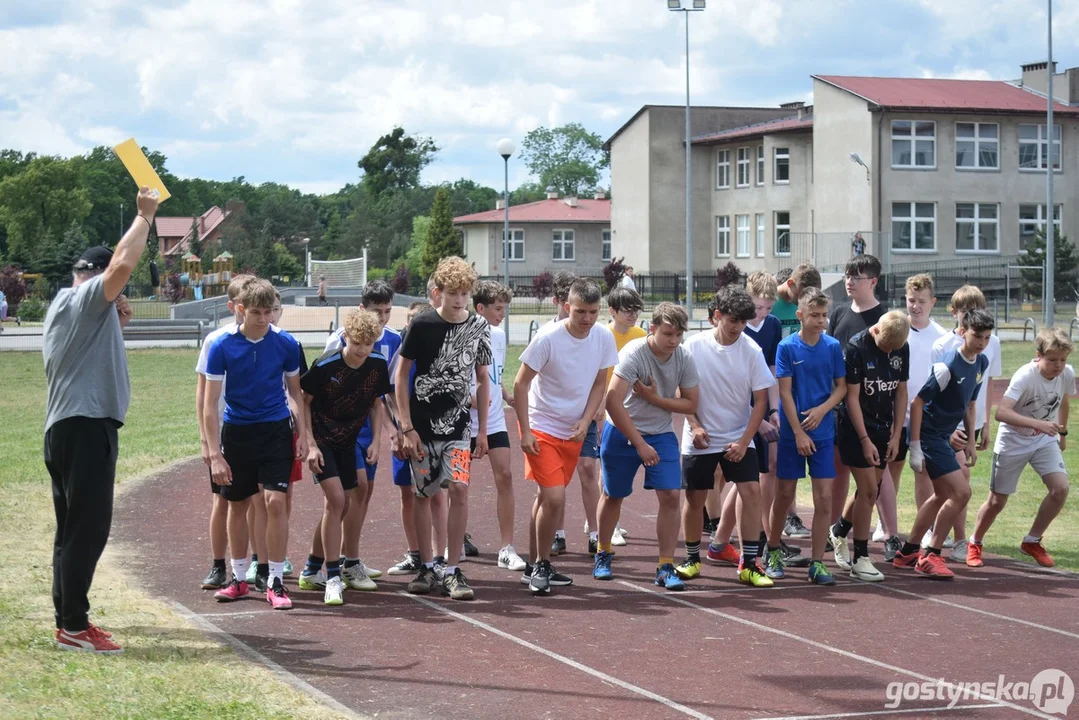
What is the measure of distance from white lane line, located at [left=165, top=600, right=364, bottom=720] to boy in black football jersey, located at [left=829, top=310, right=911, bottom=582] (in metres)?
4.29

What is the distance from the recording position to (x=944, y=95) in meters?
57.5

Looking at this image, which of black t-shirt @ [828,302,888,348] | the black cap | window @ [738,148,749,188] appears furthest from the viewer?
window @ [738,148,749,188]

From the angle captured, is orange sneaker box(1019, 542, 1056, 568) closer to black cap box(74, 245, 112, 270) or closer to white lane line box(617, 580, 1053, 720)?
white lane line box(617, 580, 1053, 720)

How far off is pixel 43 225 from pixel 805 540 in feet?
361

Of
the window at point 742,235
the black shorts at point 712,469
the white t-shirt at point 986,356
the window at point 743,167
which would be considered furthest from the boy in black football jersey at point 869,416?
the window at point 743,167

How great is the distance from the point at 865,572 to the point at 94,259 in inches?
214

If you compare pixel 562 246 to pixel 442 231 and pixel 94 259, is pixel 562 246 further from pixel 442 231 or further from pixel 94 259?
pixel 94 259

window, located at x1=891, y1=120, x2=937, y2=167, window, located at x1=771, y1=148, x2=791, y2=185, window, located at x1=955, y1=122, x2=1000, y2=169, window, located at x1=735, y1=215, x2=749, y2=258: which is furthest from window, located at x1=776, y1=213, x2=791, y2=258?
window, located at x1=955, y1=122, x2=1000, y2=169

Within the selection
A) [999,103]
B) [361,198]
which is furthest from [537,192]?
[999,103]

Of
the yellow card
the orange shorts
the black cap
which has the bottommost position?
the orange shorts

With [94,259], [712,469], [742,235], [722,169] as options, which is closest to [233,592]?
[94,259]

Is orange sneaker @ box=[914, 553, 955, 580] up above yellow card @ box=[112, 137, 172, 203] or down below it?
below

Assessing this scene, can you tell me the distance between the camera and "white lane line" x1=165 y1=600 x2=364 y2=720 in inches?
228

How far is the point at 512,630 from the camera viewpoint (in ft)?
24.1
